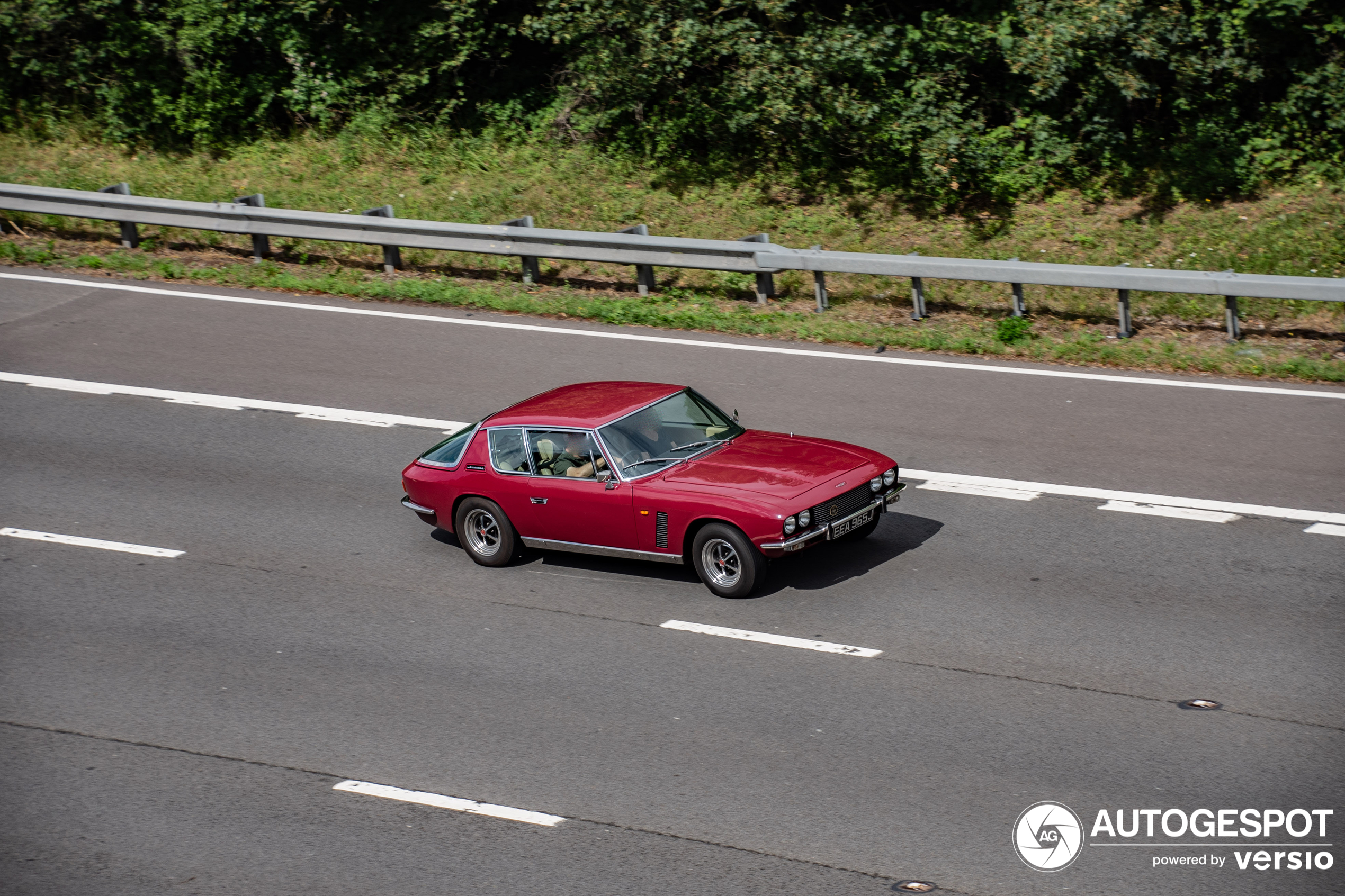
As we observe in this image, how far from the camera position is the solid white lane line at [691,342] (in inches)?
532

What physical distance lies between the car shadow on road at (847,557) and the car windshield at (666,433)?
3.71ft

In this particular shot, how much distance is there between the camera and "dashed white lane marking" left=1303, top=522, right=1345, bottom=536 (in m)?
10.2

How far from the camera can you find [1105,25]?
1761cm

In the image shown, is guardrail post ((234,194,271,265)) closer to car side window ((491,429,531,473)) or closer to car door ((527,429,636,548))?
car side window ((491,429,531,473))

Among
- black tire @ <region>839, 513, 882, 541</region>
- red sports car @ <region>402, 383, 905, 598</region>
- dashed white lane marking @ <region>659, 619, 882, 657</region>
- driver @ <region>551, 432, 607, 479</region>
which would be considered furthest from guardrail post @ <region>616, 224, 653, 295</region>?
dashed white lane marking @ <region>659, 619, 882, 657</region>

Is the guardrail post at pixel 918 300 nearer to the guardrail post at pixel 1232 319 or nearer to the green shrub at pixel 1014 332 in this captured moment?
the green shrub at pixel 1014 332

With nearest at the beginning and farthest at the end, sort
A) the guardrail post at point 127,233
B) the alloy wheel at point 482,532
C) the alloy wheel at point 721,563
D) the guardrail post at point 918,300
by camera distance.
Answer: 1. the alloy wheel at point 721,563
2. the alloy wheel at point 482,532
3. the guardrail post at point 918,300
4. the guardrail post at point 127,233

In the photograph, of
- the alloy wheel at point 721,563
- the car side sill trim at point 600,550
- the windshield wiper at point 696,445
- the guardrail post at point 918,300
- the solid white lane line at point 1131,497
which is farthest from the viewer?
the guardrail post at point 918,300

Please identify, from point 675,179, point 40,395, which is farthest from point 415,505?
point 675,179

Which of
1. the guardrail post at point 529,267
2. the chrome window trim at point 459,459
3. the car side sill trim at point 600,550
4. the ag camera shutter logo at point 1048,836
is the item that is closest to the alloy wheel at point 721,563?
the car side sill trim at point 600,550

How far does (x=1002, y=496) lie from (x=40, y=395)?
1067cm

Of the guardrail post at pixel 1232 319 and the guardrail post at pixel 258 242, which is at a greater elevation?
the guardrail post at pixel 258 242

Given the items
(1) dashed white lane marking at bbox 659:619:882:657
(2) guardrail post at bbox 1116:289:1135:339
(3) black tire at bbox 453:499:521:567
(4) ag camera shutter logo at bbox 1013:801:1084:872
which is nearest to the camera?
(4) ag camera shutter logo at bbox 1013:801:1084:872

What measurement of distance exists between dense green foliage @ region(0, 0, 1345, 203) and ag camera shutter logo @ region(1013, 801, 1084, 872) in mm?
13260
